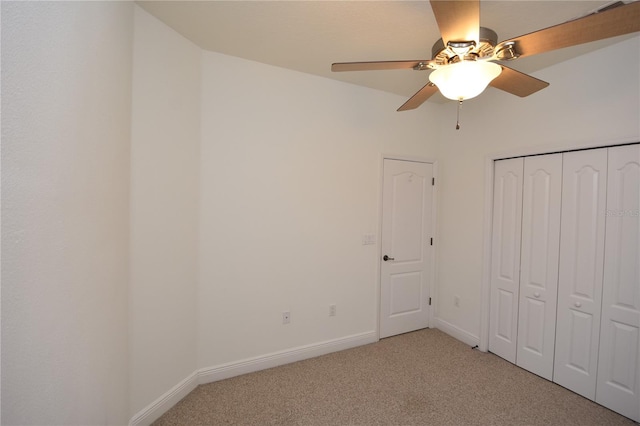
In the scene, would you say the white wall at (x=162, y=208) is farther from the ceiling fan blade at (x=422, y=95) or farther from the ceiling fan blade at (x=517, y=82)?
the ceiling fan blade at (x=517, y=82)

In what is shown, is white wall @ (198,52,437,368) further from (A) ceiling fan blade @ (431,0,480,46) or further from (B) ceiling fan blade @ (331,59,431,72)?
(A) ceiling fan blade @ (431,0,480,46)

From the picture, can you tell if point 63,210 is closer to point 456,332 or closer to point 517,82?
point 517,82

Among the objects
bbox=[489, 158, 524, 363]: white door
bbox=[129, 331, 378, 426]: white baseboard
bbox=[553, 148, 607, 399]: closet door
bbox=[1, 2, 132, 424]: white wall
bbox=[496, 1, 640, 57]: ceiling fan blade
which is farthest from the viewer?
bbox=[489, 158, 524, 363]: white door

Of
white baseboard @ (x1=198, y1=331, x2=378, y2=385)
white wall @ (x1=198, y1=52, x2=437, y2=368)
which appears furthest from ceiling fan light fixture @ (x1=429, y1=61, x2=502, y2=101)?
white baseboard @ (x1=198, y1=331, x2=378, y2=385)

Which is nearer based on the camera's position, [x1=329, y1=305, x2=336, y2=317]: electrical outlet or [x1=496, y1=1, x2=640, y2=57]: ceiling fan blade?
[x1=496, y1=1, x2=640, y2=57]: ceiling fan blade

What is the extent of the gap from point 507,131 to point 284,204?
238 cm

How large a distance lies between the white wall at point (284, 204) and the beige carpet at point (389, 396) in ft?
0.99

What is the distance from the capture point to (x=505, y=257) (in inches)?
105

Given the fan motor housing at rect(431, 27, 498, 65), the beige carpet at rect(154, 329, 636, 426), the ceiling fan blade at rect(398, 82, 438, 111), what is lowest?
the beige carpet at rect(154, 329, 636, 426)

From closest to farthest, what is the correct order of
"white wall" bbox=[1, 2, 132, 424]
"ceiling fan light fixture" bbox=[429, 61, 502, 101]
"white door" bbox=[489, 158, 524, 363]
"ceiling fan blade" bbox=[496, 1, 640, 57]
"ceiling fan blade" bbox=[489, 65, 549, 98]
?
"white wall" bbox=[1, 2, 132, 424] → "ceiling fan blade" bbox=[496, 1, 640, 57] → "ceiling fan light fixture" bbox=[429, 61, 502, 101] → "ceiling fan blade" bbox=[489, 65, 549, 98] → "white door" bbox=[489, 158, 524, 363]

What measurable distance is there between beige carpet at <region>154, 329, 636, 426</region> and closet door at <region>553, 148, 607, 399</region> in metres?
0.24

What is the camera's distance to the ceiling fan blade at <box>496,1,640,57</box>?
0.96m

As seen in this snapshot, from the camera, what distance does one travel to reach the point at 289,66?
2404 mm

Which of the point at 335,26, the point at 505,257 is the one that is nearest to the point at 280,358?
the point at 505,257
